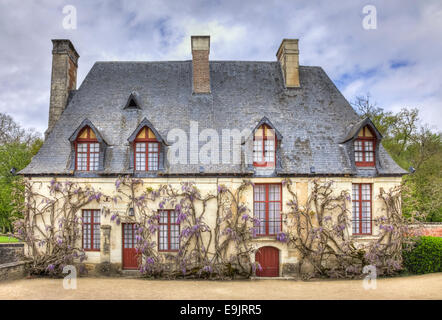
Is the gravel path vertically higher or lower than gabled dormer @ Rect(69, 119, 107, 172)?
lower

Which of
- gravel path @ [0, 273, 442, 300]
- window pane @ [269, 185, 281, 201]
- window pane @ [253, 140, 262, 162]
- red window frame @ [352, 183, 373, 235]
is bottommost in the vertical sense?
gravel path @ [0, 273, 442, 300]

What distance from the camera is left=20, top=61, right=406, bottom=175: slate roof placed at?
15.9 meters

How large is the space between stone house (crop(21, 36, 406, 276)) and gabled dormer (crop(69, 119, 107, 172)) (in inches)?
1.8

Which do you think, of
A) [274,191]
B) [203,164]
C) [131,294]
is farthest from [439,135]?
[131,294]

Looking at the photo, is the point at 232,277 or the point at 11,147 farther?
the point at 11,147

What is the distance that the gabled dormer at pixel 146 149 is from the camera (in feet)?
51.5

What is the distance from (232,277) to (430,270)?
28.3 ft

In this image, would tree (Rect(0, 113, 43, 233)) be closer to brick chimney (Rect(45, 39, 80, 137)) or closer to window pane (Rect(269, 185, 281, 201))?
brick chimney (Rect(45, 39, 80, 137))

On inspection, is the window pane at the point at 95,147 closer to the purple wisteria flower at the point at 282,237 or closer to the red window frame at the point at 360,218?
the purple wisteria flower at the point at 282,237

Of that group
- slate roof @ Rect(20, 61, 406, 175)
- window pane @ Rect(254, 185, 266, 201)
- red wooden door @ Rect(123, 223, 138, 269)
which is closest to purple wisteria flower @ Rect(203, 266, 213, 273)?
red wooden door @ Rect(123, 223, 138, 269)

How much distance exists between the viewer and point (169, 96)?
1833cm

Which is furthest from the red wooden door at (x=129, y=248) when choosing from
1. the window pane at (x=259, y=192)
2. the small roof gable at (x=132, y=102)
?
the small roof gable at (x=132, y=102)

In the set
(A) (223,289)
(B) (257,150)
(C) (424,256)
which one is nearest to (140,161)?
(B) (257,150)

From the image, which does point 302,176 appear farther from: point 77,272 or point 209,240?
point 77,272
